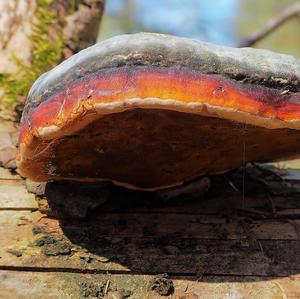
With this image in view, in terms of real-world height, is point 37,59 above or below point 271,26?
above

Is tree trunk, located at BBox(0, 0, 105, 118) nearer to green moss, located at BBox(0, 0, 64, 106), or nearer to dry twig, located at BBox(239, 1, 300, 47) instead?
green moss, located at BBox(0, 0, 64, 106)

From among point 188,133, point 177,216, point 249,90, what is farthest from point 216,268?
point 249,90

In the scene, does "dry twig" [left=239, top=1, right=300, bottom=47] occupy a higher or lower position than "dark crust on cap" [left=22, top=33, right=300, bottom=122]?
lower

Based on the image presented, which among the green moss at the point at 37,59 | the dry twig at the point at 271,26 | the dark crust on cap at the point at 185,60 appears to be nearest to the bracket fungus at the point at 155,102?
the dark crust on cap at the point at 185,60

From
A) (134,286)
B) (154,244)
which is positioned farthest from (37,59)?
(134,286)

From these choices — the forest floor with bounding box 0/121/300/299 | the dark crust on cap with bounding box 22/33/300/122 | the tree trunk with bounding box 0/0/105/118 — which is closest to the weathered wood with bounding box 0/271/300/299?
the forest floor with bounding box 0/121/300/299

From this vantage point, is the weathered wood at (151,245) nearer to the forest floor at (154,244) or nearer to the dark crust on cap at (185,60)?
the forest floor at (154,244)

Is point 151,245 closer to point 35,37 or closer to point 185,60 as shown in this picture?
point 185,60
